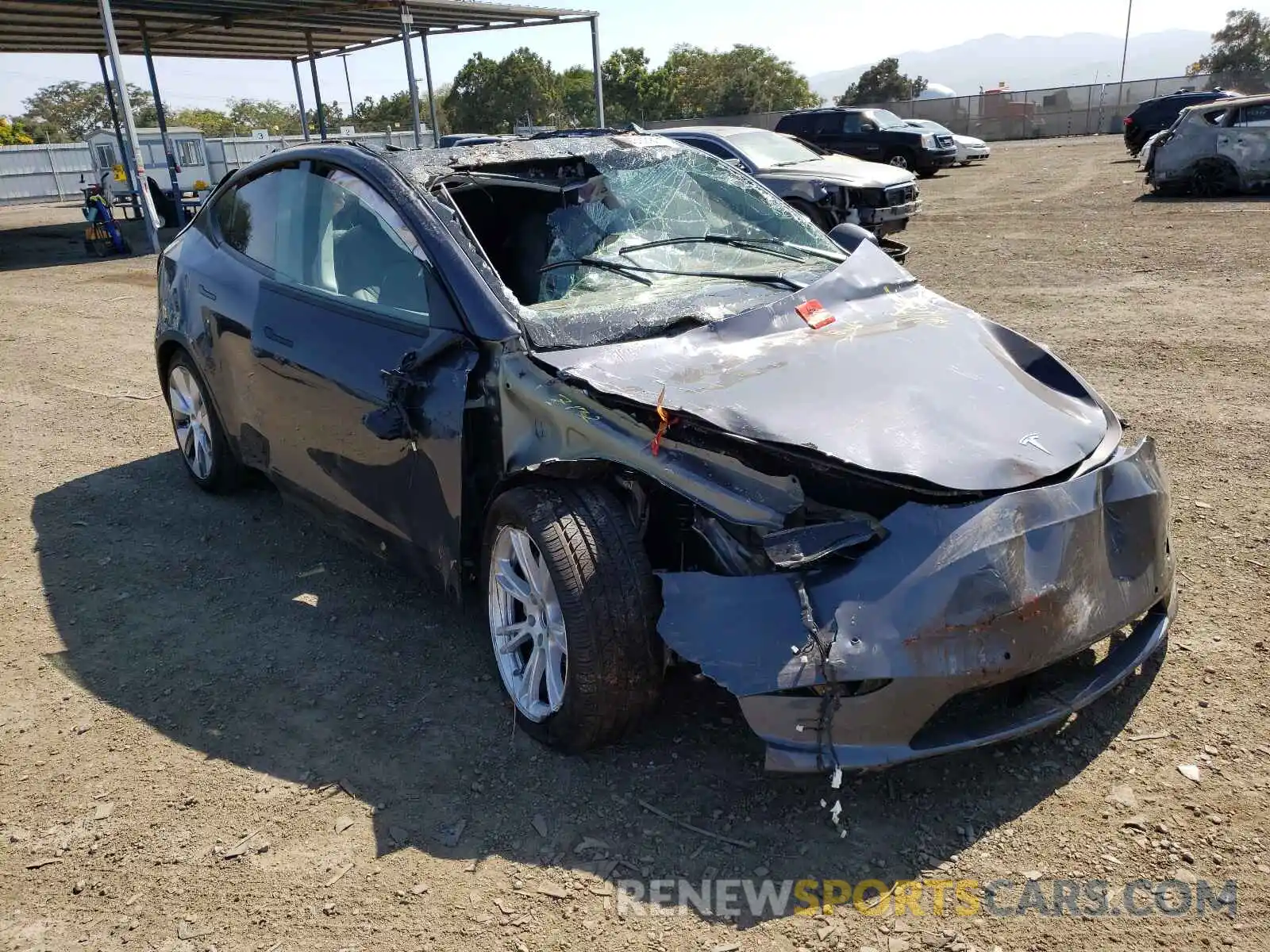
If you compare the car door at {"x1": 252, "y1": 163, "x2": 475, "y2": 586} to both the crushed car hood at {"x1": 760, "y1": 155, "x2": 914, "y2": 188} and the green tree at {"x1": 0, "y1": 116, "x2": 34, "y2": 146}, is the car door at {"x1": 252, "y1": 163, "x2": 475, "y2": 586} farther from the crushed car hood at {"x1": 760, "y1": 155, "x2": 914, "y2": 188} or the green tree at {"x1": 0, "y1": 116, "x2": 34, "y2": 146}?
the green tree at {"x1": 0, "y1": 116, "x2": 34, "y2": 146}

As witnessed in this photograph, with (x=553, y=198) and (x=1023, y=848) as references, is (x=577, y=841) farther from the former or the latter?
(x=553, y=198)

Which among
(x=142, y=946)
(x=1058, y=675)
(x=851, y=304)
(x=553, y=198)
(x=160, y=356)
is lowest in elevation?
(x=142, y=946)

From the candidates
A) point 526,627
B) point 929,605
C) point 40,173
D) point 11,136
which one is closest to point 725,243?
point 526,627

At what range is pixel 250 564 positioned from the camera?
442 cm

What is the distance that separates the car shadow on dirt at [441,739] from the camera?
Result: 257 cm

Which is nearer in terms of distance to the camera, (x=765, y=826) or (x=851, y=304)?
(x=765, y=826)

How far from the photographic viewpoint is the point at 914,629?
7.64ft

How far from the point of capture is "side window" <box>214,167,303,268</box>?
4.14 metres

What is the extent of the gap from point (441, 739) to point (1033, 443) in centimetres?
200

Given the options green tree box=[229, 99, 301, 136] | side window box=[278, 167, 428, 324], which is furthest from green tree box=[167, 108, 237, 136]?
side window box=[278, 167, 428, 324]

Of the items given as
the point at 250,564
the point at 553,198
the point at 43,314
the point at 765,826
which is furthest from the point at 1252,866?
the point at 43,314

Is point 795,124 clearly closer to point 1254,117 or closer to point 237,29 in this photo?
point 1254,117

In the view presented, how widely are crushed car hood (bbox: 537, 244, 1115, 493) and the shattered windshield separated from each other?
12 cm

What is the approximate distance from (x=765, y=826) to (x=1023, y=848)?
0.66m
